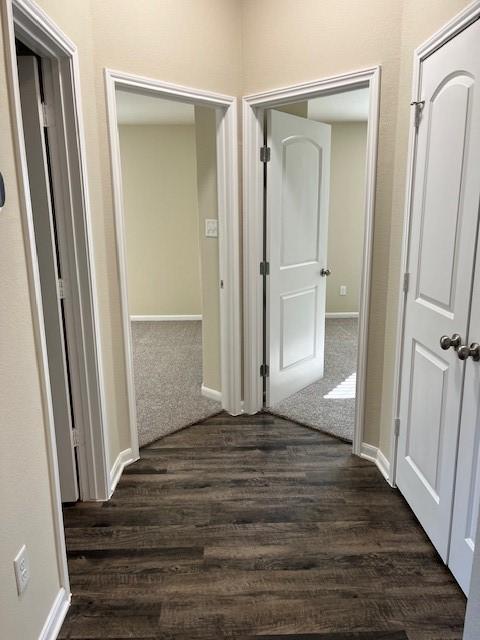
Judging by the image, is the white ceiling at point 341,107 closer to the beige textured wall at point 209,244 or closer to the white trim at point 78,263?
the beige textured wall at point 209,244

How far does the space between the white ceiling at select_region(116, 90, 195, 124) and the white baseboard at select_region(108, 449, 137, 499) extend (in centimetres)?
299

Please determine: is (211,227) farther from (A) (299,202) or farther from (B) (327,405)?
(B) (327,405)

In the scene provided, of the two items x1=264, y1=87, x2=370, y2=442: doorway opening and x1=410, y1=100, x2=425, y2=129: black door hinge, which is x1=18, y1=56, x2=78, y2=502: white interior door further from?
x1=410, y1=100, x2=425, y2=129: black door hinge

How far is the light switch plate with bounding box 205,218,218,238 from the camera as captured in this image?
332 centimetres

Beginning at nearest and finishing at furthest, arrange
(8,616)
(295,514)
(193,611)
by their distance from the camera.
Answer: (8,616), (193,611), (295,514)

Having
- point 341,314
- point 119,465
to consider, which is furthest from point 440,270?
point 341,314

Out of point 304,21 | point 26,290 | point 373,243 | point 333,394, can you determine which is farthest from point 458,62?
point 333,394

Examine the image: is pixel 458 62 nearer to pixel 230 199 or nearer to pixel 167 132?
pixel 230 199

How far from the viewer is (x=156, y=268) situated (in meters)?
6.11

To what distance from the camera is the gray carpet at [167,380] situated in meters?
3.31

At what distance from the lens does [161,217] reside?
234 inches

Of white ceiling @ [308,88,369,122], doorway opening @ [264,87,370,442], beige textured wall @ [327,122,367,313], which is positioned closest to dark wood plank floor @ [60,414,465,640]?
doorway opening @ [264,87,370,442]

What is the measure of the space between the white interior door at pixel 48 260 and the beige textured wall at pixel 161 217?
155 inches

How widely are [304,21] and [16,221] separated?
6.86 feet
